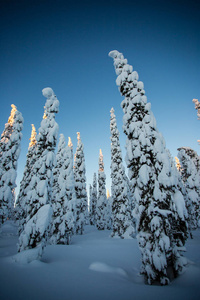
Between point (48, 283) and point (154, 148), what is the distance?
6.12 meters

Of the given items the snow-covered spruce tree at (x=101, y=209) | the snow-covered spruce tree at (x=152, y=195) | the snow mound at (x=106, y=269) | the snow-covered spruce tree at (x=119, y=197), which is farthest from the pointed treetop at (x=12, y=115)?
the snow-covered spruce tree at (x=101, y=209)

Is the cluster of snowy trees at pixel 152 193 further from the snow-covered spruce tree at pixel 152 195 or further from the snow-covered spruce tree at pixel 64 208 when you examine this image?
the snow-covered spruce tree at pixel 64 208

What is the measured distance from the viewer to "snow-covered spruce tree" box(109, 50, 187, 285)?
193 inches

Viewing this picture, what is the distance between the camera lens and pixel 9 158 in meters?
14.1

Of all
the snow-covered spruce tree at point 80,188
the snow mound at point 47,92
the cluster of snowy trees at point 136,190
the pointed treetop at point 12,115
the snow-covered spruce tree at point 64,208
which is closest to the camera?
the cluster of snowy trees at point 136,190

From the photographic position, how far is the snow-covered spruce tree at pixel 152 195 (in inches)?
193

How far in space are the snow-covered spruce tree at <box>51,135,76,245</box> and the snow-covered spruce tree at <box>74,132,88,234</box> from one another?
577 centimetres

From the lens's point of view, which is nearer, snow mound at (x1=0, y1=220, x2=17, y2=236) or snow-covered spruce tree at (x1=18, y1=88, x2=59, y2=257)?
snow-covered spruce tree at (x1=18, y1=88, x2=59, y2=257)

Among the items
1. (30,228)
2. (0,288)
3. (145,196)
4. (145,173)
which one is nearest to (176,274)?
(145,196)

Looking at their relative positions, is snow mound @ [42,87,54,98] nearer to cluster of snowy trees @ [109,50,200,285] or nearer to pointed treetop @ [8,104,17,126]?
cluster of snowy trees @ [109,50,200,285]

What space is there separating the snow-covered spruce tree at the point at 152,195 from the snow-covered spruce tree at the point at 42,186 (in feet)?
16.3

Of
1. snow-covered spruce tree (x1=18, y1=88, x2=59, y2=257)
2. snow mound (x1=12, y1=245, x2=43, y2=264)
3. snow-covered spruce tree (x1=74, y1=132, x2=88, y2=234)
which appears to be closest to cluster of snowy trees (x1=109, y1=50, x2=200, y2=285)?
snow mound (x1=12, y1=245, x2=43, y2=264)

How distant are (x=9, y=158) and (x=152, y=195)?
14350mm

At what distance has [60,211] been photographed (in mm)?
14266
